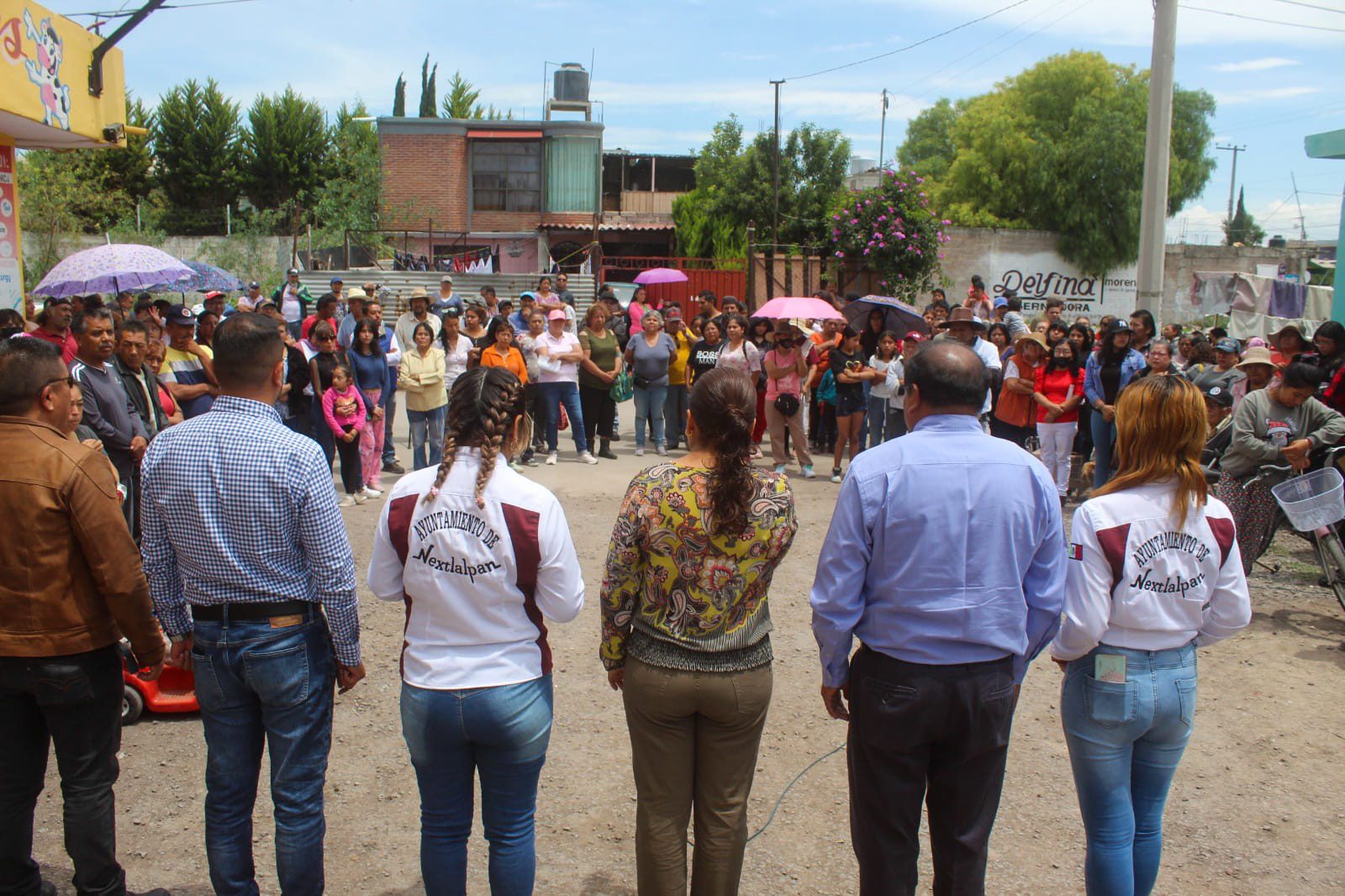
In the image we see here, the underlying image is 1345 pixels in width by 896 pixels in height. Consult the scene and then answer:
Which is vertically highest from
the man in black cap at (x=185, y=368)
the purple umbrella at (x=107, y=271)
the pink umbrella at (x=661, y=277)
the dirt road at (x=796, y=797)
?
the pink umbrella at (x=661, y=277)

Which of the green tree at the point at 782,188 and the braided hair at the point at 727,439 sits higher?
the green tree at the point at 782,188

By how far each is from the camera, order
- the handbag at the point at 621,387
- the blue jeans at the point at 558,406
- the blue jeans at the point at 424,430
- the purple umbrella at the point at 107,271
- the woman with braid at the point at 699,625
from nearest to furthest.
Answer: the woman with braid at the point at 699,625 → the blue jeans at the point at 424,430 → the purple umbrella at the point at 107,271 → the blue jeans at the point at 558,406 → the handbag at the point at 621,387

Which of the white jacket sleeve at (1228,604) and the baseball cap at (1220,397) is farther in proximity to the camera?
the baseball cap at (1220,397)

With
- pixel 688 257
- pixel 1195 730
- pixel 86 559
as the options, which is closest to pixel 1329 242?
pixel 688 257

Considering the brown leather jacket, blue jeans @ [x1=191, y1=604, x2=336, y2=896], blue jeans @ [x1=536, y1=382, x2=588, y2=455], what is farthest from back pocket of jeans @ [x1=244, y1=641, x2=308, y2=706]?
blue jeans @ [x1=536, y1=382, x2=588, y2=455]

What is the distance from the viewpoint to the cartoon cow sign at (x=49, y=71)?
10.8 metres

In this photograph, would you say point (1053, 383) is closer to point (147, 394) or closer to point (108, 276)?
point (147, 394)

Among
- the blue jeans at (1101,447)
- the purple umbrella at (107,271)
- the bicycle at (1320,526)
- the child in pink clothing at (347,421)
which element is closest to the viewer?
the bicycle at (1320,526)

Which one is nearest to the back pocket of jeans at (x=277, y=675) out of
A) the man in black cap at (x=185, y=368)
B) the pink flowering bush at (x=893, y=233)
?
the man in black cap at (x=185, y=368)

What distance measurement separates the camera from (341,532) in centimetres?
310

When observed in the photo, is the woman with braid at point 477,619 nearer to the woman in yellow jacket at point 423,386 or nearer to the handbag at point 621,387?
the woman in yellow jacket at point 423,386

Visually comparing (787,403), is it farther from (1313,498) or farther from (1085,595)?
(1085,595)

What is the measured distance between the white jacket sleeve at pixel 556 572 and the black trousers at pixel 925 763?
2.82 ft

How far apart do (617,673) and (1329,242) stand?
236 ft
